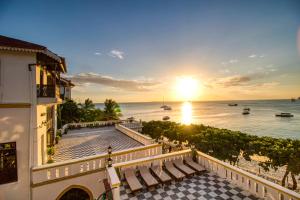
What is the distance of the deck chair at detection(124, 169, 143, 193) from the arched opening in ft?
11.4

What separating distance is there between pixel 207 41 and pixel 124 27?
767 cm

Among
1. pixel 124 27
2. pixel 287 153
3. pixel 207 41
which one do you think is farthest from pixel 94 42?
pixel 287 153

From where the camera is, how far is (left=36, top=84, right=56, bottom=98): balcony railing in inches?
319

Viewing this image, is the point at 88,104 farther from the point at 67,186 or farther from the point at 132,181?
the point at 132,181

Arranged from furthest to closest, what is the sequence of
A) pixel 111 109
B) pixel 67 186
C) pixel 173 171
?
pixel 111 109 < pixel 67 186 < pixel 173 171

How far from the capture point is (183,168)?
8.02m

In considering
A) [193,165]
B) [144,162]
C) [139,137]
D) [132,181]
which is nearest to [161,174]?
[144,162]

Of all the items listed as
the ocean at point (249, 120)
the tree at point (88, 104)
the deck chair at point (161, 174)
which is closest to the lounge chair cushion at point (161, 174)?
the deck chair at point (161, 174)

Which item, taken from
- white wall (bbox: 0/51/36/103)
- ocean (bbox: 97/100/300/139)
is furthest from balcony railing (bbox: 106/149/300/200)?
ocean (bbox: 97/100/300/139)

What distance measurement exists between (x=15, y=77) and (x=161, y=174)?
8.93 meters

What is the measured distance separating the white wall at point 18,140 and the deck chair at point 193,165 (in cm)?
872

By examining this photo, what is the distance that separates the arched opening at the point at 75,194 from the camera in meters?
8.17

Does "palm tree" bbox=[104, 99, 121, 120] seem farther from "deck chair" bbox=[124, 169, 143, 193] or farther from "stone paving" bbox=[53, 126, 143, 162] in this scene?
"deck chair" bbox=[124, 169, 143, 193]

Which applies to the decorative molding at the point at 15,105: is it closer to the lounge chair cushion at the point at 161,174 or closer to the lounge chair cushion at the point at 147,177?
the lounge chair cushion at the point at 147,177
